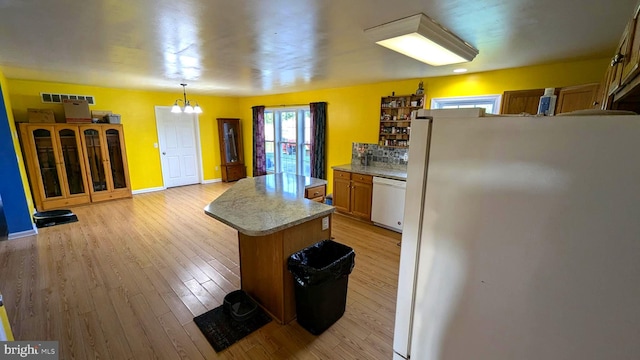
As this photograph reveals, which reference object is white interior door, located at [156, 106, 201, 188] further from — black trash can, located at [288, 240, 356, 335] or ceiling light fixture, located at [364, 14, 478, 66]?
ceiling light fixture, located at [364, 14, 478, 66]

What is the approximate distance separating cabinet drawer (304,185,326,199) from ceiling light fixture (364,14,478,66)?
6.00 feet

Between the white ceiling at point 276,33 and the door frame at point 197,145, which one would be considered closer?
the white ceiling at point 276,33

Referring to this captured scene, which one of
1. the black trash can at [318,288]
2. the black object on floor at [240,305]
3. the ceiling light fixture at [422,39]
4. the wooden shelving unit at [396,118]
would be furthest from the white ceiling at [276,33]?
the black object on floor at [240,305]

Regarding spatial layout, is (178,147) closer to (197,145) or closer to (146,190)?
(197,145)

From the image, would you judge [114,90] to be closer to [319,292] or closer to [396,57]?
[396,57]

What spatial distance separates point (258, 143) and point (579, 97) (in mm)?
6169

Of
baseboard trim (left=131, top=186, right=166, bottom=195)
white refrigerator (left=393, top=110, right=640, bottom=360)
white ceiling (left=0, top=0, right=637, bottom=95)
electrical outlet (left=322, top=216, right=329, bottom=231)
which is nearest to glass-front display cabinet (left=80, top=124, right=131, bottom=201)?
baseboard trim (left=131, top=186, right=166, bottom=195)

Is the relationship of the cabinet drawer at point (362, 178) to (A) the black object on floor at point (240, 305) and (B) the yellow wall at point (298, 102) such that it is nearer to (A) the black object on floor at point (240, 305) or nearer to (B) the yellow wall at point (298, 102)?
(B) the yellow wall at point (298, 102)

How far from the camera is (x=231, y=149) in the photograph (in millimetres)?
7527

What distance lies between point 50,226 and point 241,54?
4307mm

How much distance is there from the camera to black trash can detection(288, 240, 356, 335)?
1.97 metres

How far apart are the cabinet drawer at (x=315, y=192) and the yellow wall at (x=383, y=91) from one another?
173cm

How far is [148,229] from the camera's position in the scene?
4.08 metres

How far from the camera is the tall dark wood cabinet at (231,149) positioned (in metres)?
7.29
